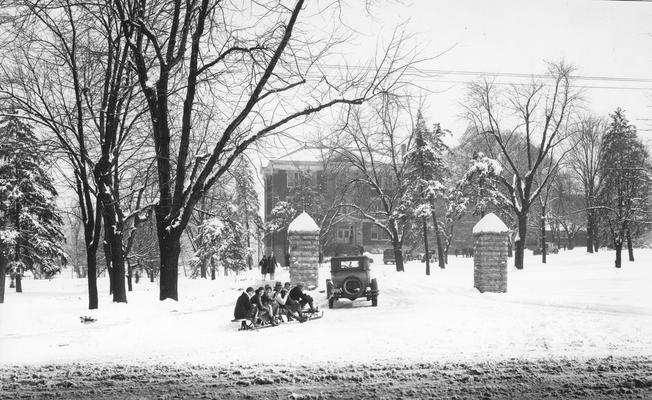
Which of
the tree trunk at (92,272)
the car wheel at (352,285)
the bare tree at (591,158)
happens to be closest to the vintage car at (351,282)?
the car wheel at (352,285)

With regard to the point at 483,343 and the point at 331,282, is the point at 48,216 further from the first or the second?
the point at 483,343

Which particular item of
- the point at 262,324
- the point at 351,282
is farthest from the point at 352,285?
the point at 262,324

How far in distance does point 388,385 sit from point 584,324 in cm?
671

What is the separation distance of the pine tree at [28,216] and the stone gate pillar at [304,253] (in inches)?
793

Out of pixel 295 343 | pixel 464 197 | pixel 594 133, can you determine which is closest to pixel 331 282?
pixel 295 343

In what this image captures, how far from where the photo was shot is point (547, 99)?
36.6 meters

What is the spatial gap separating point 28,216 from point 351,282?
27188 mm

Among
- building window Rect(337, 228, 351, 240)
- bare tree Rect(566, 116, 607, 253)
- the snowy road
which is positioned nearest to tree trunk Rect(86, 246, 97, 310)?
the snowy road

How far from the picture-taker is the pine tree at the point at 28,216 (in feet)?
113

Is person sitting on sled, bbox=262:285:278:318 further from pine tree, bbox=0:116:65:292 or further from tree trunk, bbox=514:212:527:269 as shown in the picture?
tree trunk, bbox=514:212:527:269

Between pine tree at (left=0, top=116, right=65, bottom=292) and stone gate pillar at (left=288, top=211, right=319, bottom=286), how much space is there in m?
20.2

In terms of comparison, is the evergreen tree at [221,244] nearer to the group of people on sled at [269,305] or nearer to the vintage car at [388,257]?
the vintage car at [388,257]

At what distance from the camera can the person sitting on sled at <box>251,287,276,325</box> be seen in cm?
1313

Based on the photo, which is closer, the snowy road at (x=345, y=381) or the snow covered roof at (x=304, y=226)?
the snowy road at (x=345, y=381)
